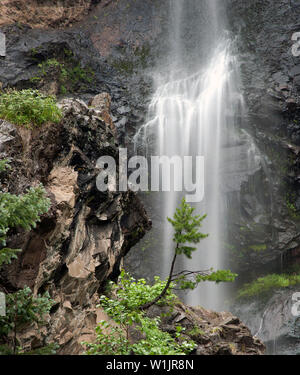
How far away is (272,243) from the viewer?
1523 cm

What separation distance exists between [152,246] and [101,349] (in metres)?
11.5

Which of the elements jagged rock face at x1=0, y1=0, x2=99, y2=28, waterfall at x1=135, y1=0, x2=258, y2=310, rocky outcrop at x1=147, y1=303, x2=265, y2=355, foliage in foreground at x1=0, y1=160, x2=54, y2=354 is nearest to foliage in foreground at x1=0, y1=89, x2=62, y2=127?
foliage in foreground at x1=0, y1=160, x2=54, y2=354

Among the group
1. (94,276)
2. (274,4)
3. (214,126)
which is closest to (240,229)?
(214,126)

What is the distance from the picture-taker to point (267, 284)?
48.1 ft

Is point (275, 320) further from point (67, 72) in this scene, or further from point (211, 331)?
point (67, 72)

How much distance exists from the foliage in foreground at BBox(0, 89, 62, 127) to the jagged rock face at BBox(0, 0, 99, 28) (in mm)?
15089

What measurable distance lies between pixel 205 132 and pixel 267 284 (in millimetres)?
8490

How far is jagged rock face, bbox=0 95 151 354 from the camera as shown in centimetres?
415

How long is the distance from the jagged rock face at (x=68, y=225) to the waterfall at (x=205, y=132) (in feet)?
32.7

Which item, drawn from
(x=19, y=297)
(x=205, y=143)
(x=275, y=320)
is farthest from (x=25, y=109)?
(x=205, y=143)

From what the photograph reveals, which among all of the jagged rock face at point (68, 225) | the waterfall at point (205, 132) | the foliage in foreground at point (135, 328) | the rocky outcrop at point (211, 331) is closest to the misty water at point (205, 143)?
the waterfall at point (205, 132)

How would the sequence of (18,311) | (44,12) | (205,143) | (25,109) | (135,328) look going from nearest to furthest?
(18,311)
(135,328)
(25,109)
(205,143)
(44,12)

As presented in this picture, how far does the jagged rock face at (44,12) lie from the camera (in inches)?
683

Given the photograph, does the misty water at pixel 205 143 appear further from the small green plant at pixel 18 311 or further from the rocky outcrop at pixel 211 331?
the small green plant at pixel 18 311
